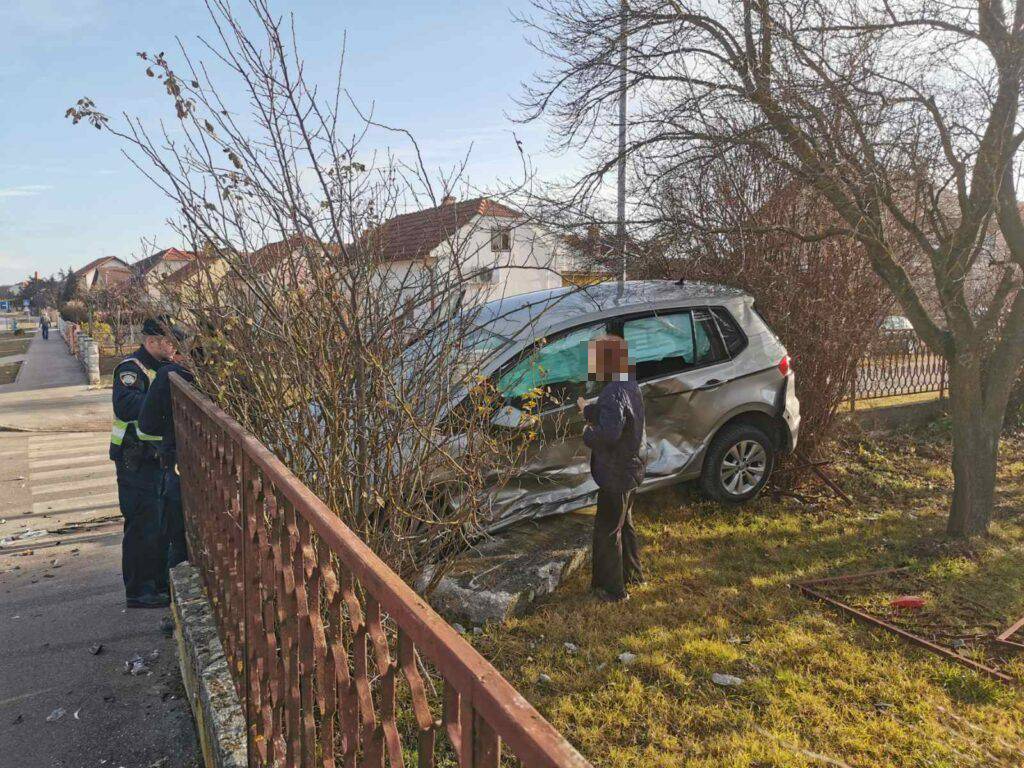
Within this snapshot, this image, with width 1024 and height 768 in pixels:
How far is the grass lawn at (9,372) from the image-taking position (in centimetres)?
2112

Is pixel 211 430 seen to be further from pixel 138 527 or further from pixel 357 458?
pixel 138 527

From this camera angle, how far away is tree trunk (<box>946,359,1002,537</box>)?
17.4 ft

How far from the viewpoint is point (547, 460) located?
464 centimetres

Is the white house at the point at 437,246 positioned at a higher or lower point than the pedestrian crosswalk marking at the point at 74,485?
higher

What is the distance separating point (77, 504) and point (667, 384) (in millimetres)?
6069

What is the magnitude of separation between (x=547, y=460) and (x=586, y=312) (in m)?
1.11

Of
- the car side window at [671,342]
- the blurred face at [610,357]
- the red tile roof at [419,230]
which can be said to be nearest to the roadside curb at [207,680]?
the red tile roof at [419,230]

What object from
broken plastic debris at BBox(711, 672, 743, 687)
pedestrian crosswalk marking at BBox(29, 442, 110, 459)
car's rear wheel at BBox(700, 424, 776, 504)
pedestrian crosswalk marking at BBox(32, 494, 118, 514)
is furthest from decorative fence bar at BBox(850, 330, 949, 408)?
pedestrian crosswalk marking at BBox(29, 442, 110, 459)

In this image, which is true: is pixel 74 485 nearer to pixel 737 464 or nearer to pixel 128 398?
pixel 128 398

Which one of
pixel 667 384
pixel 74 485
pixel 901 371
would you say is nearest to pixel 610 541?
pixel 667 384

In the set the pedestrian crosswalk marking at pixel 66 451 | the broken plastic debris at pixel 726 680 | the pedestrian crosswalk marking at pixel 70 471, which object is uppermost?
the pedestrian crosswalk marking at pixel 66 451

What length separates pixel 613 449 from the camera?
161 inches

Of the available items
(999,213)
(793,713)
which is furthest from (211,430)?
(999,213)

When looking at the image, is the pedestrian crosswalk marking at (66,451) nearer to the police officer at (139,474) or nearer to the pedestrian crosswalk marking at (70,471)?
the pedestrian crosswalk marking at (70,471)
